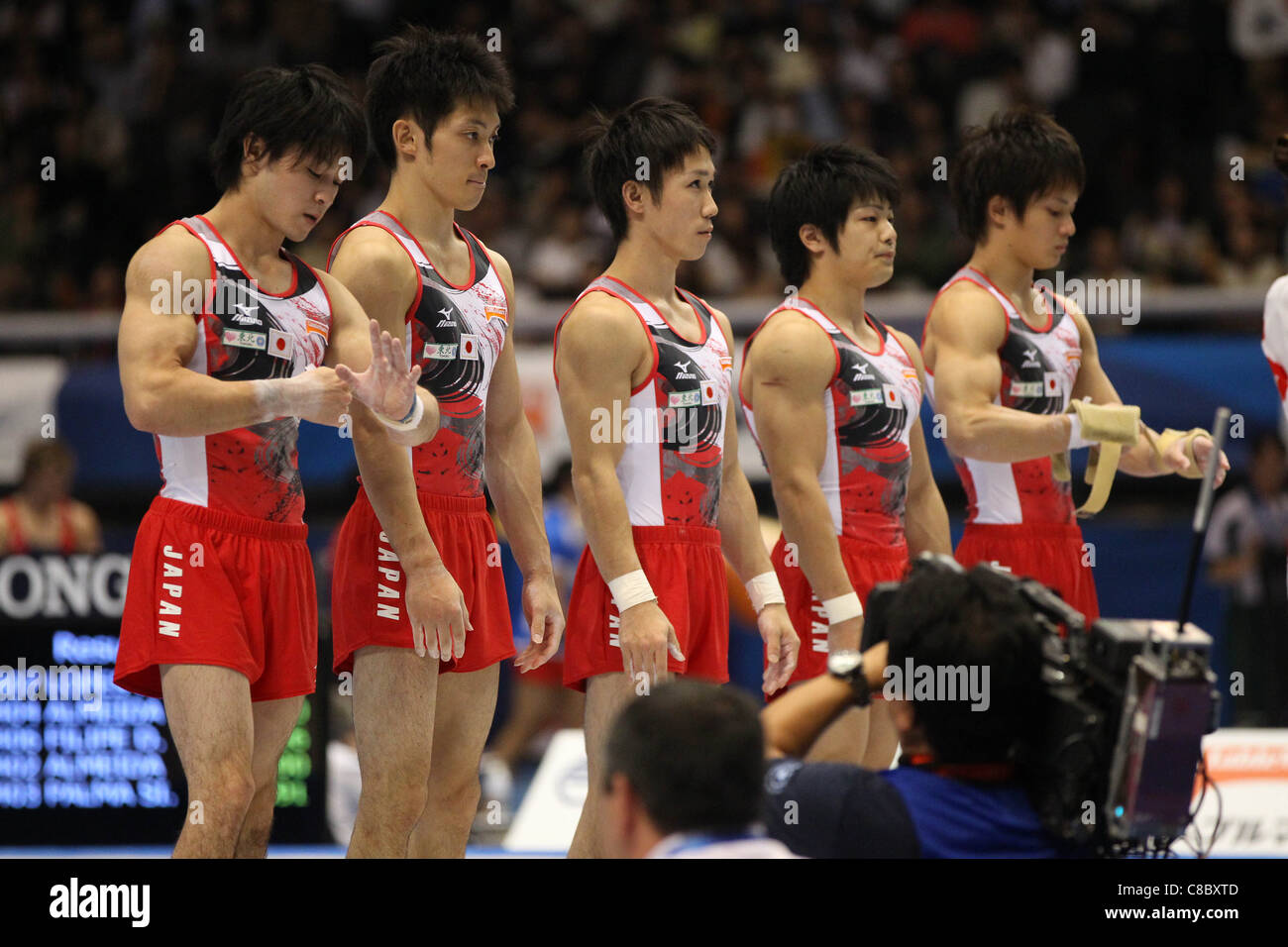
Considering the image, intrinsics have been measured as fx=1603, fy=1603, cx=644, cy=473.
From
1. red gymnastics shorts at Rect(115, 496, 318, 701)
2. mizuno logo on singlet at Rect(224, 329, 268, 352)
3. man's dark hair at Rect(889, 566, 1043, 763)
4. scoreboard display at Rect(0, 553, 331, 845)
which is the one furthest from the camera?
scoreboard display at Rect(0, 553, 331, 845)

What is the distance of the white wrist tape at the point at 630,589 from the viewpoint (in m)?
4.54

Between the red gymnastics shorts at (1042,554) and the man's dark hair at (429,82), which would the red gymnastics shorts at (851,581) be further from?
the man's dark hair at (429,82)

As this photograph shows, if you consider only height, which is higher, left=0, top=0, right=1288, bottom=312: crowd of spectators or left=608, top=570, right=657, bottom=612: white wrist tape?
left=0, top=0, right=1288, bottom=312: crowd of spectators

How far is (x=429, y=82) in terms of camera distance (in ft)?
15.1

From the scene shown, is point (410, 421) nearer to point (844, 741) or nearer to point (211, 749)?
point (211, 749)

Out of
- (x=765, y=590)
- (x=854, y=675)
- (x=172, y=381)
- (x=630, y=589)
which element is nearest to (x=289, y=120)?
(x=172, y=381)

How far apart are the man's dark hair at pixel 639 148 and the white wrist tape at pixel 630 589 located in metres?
A: 1.12

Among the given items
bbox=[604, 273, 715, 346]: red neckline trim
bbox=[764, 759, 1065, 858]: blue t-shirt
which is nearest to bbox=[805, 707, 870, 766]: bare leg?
bbox=[604, 273, 715, 346]: red neckline trim

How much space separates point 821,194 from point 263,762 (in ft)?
8.28

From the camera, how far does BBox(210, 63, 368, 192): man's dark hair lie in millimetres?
4176

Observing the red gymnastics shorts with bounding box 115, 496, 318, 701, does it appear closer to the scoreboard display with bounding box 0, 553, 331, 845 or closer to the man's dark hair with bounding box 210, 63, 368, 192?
the man's dark hair with bounding box 210, 63, 368, 192

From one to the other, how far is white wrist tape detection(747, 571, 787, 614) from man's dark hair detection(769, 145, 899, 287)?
106cm

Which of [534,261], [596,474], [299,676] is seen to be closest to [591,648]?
[596,474]
